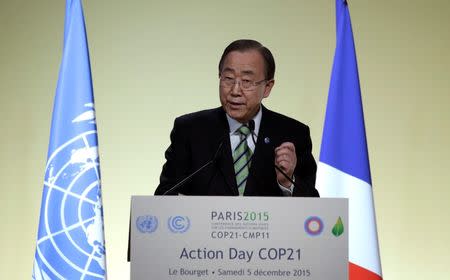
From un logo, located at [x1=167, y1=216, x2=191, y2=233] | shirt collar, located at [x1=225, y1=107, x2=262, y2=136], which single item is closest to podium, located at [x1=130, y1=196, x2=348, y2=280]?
un logo, located at [x1=167, y1=216, x2=191, y2=233]

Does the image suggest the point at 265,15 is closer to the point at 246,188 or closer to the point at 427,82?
the point at 427,82

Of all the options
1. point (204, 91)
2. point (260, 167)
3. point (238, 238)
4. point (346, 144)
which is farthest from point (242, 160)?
point (204, 91)

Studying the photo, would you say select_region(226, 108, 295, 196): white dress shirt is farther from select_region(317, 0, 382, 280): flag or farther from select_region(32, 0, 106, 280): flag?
select_region(32, 0, 106, 280): flag

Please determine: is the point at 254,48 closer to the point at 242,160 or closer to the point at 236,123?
the point at 236,123

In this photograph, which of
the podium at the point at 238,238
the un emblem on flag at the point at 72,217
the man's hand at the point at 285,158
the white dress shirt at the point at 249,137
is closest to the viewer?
the podium at the point at 238,238

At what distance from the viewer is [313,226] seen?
2.10m

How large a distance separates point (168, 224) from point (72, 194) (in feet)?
3.47

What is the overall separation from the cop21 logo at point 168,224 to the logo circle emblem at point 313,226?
0.38 metres

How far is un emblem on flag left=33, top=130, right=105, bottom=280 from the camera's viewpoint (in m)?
2.94

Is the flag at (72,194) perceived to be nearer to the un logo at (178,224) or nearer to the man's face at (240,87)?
the man's face at (240,87)

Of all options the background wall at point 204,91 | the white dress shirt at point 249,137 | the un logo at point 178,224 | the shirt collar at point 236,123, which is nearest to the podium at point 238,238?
the un logo at point 178,224

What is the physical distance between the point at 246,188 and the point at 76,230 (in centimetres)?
79

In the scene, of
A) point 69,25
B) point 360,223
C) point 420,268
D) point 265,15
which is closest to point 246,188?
point 360,223

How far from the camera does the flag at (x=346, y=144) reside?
3.27m
